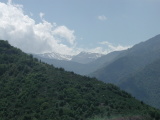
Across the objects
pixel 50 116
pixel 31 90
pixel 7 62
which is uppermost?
pixel 7 62

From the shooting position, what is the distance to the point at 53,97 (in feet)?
250

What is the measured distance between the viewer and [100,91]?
287ft

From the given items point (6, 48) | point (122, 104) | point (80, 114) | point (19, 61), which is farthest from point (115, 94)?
point (6, 48)

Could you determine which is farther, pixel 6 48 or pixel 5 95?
pixel 6 48

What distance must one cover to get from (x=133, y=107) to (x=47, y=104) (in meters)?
24.5

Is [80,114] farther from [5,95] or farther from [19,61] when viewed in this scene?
[19,61]

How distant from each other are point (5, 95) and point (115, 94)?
34184 mm

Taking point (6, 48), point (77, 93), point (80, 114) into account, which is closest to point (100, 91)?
point (77, 93)

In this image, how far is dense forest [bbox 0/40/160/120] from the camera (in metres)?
67.3

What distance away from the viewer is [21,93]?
78.1m

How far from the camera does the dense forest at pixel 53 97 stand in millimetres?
67312

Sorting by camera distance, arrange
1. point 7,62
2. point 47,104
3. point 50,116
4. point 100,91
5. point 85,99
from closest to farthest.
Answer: point 50,116
point 47,104
point 85,99
point 100,91
point 7,62

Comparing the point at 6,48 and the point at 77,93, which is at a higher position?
the point at 6,48

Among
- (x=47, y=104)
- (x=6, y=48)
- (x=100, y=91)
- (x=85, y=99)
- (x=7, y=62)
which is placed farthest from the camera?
(x=6, y=48)
